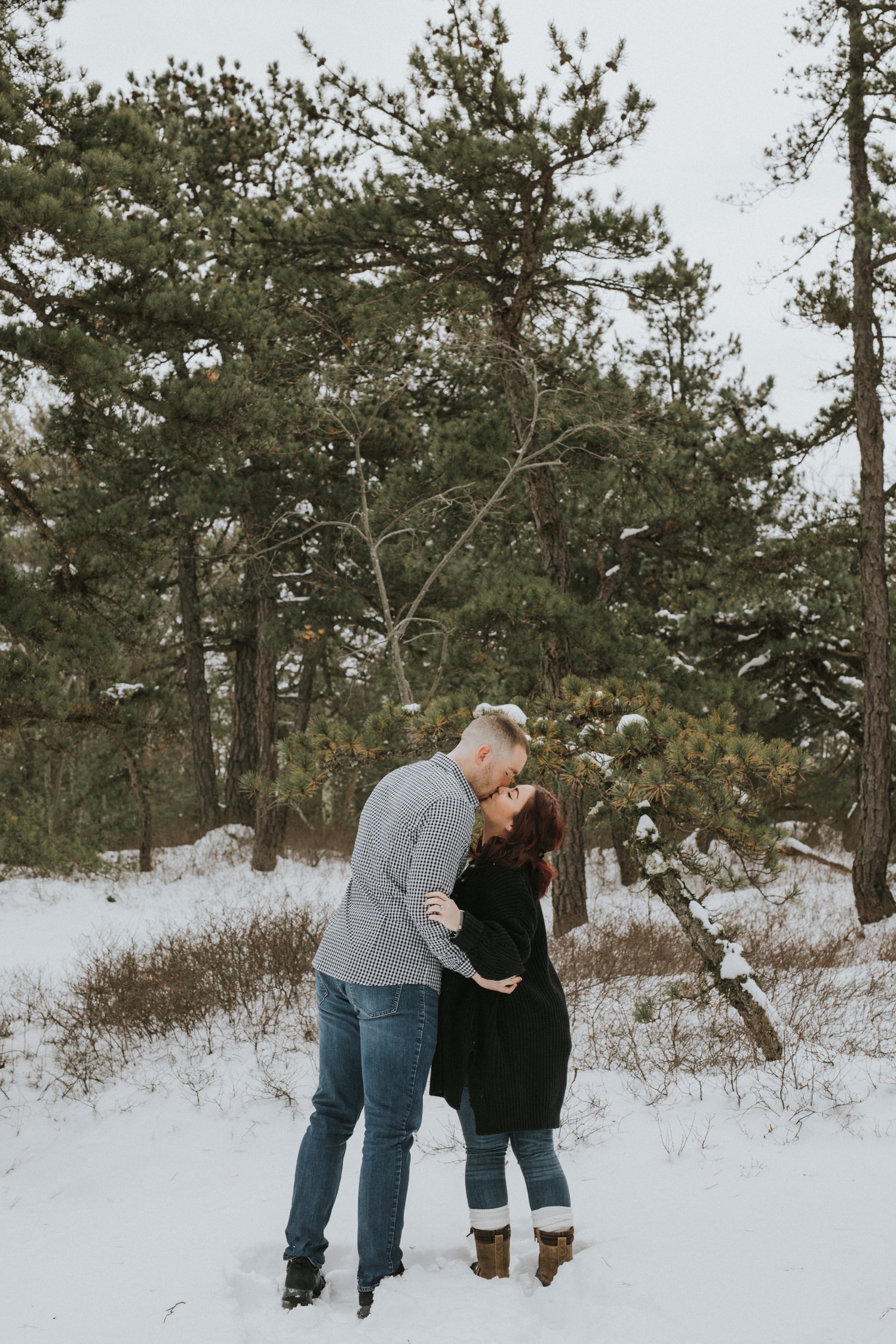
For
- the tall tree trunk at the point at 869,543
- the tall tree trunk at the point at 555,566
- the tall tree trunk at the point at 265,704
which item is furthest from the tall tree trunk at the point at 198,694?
the tall tree trunk at the point at 869,543

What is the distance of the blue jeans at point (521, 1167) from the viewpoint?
2.97 meters

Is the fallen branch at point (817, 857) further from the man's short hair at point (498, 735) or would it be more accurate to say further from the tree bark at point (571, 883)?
the man's short hair at point (498, 735)

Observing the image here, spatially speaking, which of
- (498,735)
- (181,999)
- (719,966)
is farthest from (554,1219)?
(181,999)

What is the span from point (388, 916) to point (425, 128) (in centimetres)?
873

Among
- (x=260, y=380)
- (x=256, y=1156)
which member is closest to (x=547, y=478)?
(x=260, y=380)

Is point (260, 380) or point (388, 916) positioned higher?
point (260, 380)

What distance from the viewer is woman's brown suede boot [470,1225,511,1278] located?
3.02 m

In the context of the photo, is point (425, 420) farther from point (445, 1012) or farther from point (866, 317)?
point (445, 1012)

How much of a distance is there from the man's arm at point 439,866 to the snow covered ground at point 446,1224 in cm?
106

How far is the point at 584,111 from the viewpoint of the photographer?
350 inches

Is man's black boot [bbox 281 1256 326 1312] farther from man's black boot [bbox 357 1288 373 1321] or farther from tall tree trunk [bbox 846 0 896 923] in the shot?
tall tree trunk [bbox 846 0 896 923]

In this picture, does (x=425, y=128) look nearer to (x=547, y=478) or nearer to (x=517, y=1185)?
(x=547, y=478)

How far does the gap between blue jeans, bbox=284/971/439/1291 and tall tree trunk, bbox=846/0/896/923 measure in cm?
971

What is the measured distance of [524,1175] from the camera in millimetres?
2998
